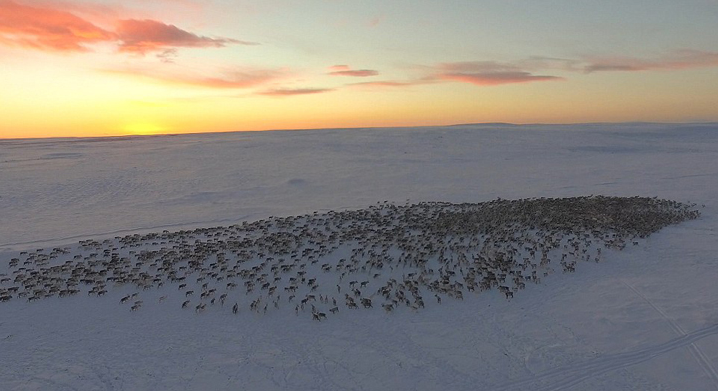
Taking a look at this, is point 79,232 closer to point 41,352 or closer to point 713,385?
point 41,352

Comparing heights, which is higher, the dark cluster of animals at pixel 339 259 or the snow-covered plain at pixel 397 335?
the dark cluster of animals at pixel 339 259

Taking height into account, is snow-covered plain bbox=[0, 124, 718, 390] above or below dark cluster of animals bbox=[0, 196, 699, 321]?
below

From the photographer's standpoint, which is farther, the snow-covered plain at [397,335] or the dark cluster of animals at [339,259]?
the dark cluster of animals at [339,259]

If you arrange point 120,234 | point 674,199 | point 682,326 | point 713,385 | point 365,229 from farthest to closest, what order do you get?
1. point 674,199
2. point 120,234
3. point 365,229
4. point 682,326
5. point 713,385

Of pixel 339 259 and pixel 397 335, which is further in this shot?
pixel 339 259

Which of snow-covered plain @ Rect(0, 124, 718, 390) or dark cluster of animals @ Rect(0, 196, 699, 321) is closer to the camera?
snow-covered plain @ Rect(0, 124, 718, 390)

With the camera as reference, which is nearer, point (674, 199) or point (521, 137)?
point (674, 199)

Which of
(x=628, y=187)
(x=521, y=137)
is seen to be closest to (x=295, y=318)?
(x=628, y=187)

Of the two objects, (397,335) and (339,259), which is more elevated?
(339,259)
